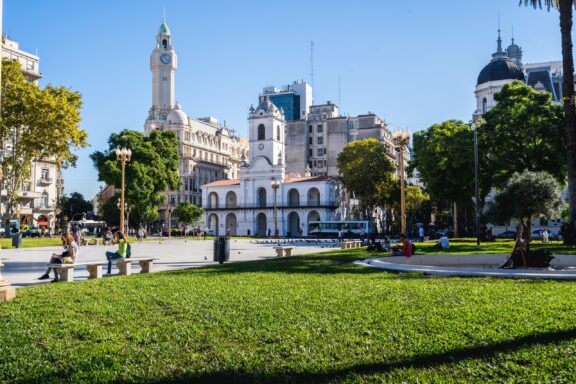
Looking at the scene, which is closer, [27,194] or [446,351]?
[446,351]

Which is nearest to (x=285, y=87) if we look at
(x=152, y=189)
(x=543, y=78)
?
(x=543, y=78)

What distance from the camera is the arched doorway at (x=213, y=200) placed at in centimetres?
8003

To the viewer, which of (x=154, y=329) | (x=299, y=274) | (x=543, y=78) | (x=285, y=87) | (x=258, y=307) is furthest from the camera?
(x=285, y=87)

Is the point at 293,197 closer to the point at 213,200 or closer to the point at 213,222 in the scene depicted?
the point at 213,200

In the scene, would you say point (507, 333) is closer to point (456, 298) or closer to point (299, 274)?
point (456, 298)

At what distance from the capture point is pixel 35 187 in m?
59.1

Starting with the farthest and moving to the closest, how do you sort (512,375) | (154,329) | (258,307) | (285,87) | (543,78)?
(285,87)
(543,78)
(258,307)
(154,329)
(512,375)

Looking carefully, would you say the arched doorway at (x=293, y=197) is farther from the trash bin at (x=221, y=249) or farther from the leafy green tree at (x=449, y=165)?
the trash bin at (x=221, y=249)

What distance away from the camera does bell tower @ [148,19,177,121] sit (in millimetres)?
98375

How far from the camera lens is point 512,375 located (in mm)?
4926

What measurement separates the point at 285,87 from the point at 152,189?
71.0 m

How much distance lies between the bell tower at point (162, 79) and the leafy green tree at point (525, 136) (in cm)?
7469

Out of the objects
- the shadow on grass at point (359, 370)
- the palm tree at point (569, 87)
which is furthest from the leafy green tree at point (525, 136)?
the shadow on grass at point (359, 370)

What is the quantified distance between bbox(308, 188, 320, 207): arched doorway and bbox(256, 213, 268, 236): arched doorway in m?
7.95
